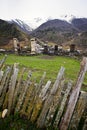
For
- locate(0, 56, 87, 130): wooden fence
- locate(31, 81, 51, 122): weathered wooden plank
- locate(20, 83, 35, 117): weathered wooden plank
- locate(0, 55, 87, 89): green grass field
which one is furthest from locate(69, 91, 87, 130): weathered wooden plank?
locate(0, 55, 87, 89): green grass field

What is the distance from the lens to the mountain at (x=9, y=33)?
3505 cm

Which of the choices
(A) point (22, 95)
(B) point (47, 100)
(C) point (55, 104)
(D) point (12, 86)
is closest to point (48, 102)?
(B) point (47, 100)

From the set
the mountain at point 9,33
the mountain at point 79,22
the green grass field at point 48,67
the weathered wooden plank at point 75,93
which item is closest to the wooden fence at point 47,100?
the weathered wooden plank at point 75,93

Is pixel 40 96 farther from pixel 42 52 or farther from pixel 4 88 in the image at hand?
pixel 42 52

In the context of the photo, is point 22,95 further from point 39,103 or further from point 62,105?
point 62,105

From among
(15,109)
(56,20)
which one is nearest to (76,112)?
(15,109)

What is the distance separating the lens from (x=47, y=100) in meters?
5.74

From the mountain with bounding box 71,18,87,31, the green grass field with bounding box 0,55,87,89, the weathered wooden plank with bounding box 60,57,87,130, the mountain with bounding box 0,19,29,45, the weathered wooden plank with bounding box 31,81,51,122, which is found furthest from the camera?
the mountain with bounding box 71,18,87,31

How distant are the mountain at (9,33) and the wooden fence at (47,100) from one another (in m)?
27.6

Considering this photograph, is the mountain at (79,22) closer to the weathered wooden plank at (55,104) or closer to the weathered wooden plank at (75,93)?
the weathered wooden plank at (55,104)

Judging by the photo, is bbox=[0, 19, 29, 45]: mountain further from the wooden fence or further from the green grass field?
the wooden fence

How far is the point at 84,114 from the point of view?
19.0 ft

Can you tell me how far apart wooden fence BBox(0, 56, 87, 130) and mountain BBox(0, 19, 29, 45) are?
27628mm

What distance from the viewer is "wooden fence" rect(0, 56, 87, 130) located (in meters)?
5.39
